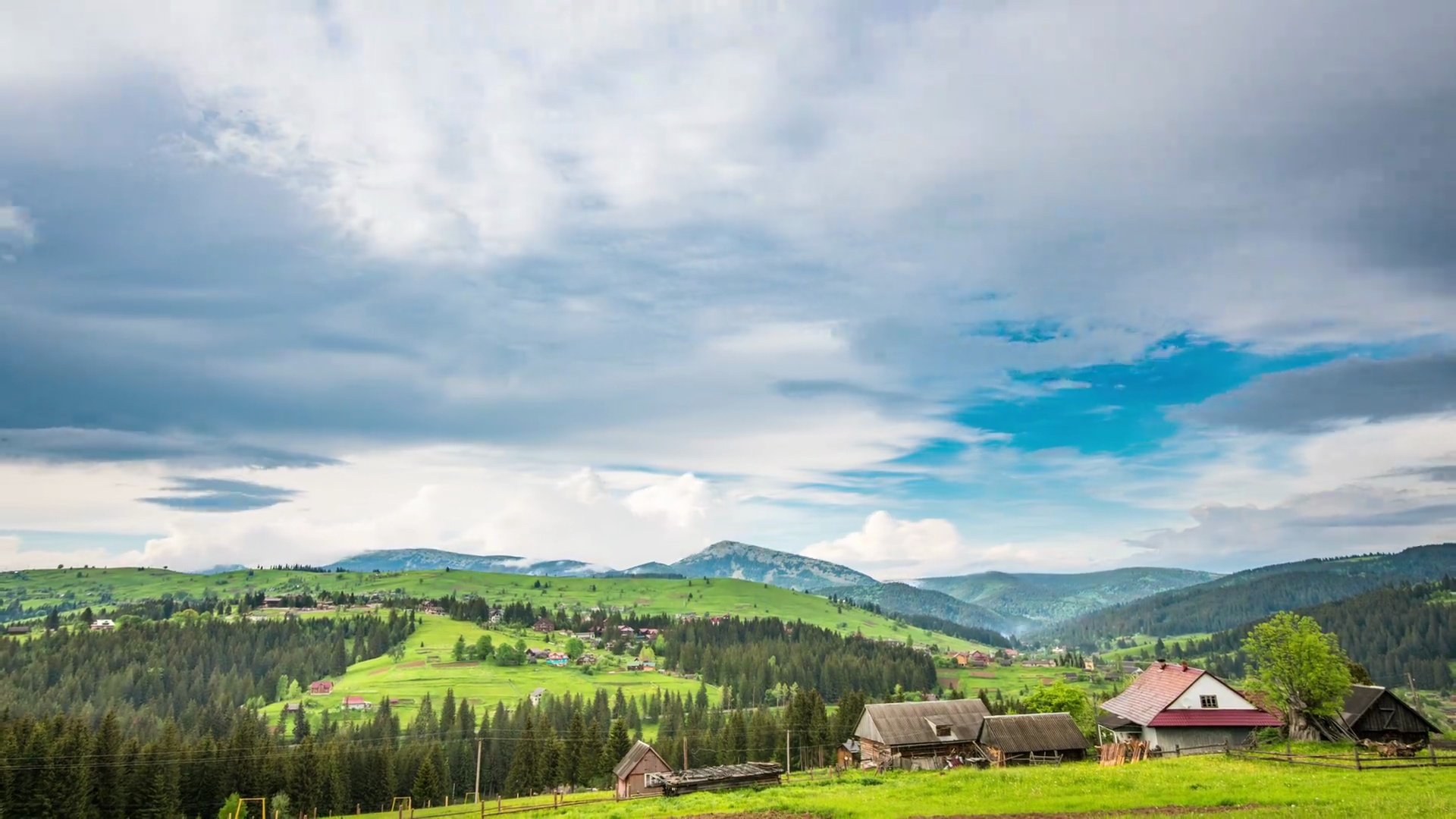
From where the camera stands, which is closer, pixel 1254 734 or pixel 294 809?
pixel 1254 734

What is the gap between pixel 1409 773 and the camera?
1510 inches

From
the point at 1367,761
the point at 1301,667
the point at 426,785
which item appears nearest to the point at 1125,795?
the point at 1367,761

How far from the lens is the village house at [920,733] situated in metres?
77.6

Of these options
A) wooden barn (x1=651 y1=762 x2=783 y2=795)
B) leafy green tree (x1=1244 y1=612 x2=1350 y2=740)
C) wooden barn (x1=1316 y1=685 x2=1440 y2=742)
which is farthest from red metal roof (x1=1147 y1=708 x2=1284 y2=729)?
wooden barn (x1=651 y1=762 x2=783 y2=795)

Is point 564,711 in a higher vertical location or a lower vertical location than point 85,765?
lower

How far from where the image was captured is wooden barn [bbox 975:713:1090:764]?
2670 inches

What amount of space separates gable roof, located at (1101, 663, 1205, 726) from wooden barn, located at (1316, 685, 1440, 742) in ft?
32.1

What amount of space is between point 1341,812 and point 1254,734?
4945 cm

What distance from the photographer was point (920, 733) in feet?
260

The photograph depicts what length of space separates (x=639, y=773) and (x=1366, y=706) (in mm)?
71472

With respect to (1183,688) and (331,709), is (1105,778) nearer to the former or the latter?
(1183,688)

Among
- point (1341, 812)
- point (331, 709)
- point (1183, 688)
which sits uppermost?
point (1341, 812)

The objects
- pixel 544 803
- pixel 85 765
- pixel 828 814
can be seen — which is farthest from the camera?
pixel 85 765

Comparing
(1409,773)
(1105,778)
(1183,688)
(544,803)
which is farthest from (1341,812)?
(544,803)
